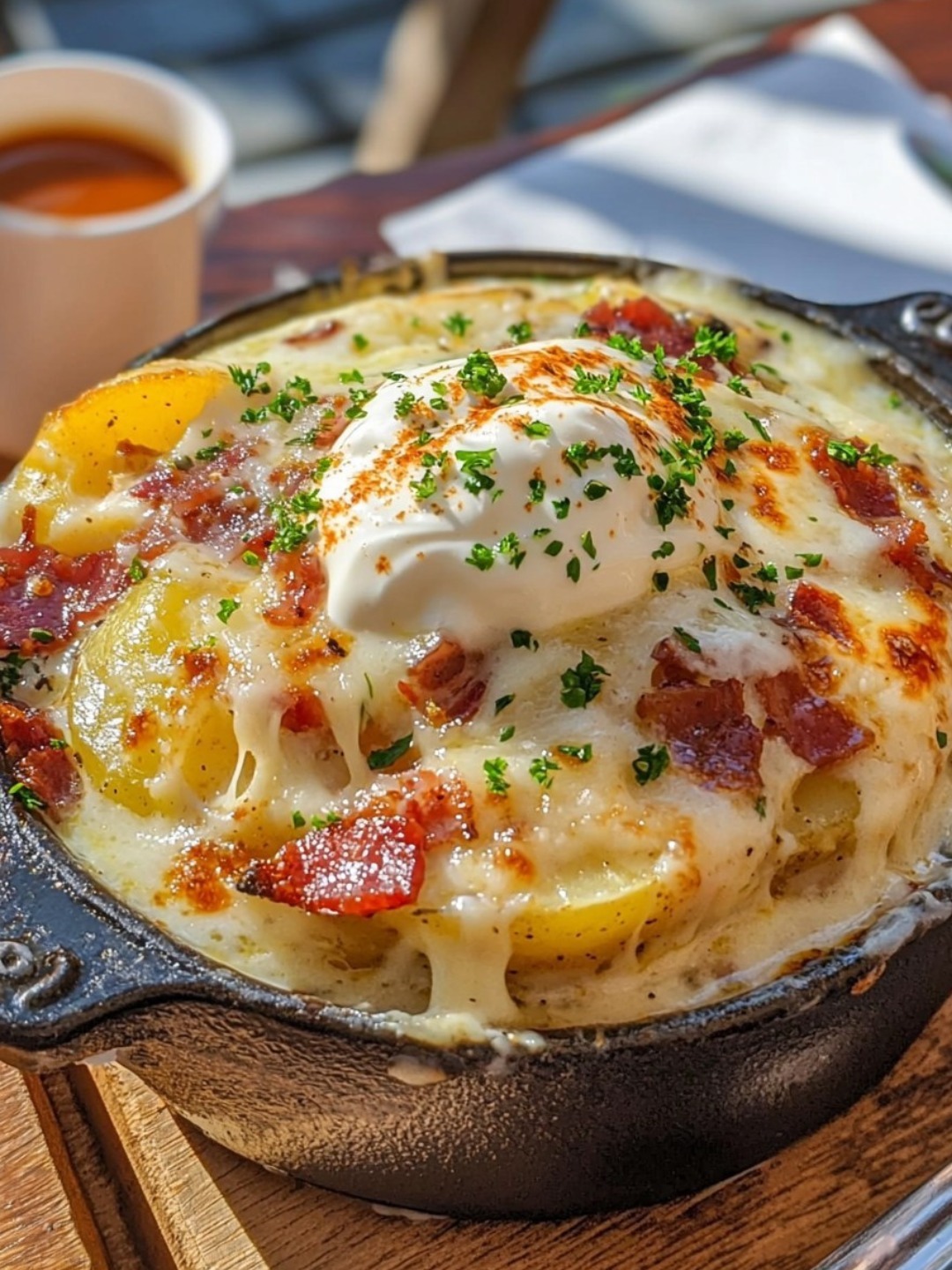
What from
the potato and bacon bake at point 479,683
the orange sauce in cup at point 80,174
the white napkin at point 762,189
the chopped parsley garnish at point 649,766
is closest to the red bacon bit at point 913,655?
the potato and bacon bake at point 479,683

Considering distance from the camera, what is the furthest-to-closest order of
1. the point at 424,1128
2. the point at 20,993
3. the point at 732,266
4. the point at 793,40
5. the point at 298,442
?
the point at 793,40, the point at 732,266, the point at 298,442, the point at 424,1128, the point at 20,993

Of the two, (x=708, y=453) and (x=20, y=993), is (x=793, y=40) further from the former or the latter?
(x=20, y=993)

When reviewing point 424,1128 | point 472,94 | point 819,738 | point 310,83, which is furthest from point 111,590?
point 310,83

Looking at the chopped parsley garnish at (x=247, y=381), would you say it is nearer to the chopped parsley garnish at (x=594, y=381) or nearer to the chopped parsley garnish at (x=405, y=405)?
the chopped parsley garnish at (x=405, y=405)

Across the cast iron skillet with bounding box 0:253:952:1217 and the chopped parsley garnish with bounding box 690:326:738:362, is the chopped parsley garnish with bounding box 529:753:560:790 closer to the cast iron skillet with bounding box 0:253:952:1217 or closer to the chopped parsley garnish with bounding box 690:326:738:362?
the cast iron skillet with bounding box 0:253:952:1217

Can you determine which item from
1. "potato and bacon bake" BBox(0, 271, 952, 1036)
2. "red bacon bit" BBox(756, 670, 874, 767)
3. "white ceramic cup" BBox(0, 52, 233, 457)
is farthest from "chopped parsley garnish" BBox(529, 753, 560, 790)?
"white ceramic cup" BBox(0, 52, 233, 457)

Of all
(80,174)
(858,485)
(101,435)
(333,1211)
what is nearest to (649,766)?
(858,485)

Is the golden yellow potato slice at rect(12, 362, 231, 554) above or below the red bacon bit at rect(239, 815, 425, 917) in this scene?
above

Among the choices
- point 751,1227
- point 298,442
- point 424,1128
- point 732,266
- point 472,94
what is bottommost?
point 751,1227
